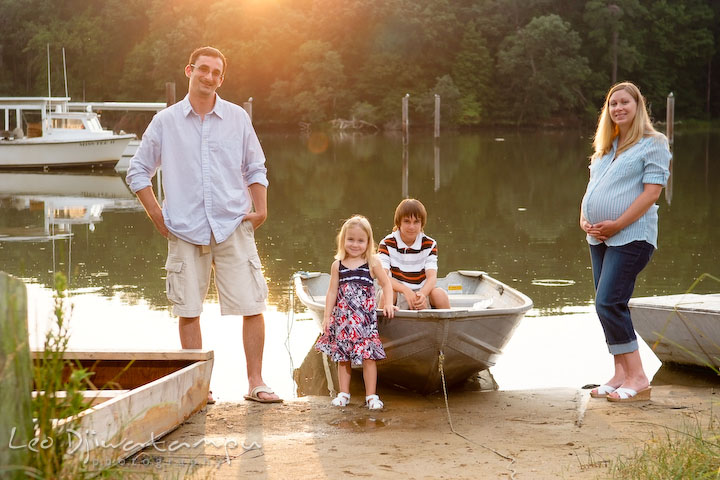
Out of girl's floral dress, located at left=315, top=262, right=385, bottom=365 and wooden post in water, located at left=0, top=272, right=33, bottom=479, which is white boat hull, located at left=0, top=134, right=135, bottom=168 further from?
wooden post in water, located at left=0, top=272, right=33, bottom=479

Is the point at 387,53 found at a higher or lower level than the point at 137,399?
higher

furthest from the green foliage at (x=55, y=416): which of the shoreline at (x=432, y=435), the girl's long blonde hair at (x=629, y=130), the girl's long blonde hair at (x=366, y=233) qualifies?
the girl's long blonde hair at (x=629, y=130)

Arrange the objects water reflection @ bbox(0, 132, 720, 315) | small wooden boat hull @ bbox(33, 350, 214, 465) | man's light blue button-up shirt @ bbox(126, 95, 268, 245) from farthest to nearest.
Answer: water reflection @ bbox(0, 132, 720, 315), man's light blue button-up shirt @ bbox(126, 95, 268, 245), small wooden boat hull @ bbox(33, 350, 214, 465)

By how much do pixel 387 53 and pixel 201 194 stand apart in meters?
56.8

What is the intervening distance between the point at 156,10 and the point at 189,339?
6168cm

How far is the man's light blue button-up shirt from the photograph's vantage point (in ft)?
17.7

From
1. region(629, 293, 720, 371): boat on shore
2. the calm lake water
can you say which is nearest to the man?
the calm lake water

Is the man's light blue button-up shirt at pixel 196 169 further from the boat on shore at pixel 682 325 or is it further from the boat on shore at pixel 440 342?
the boat on shore at pixel 682 325

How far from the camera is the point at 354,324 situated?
18.7ft

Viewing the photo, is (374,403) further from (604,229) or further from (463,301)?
(463,301)

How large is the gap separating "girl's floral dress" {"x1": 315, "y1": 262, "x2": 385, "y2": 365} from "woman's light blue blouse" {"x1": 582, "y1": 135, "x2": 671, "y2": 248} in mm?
1344

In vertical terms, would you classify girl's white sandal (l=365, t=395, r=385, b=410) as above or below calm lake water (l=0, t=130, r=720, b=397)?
below

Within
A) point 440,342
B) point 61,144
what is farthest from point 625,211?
point 61,144

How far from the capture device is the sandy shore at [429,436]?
4.34 metres
